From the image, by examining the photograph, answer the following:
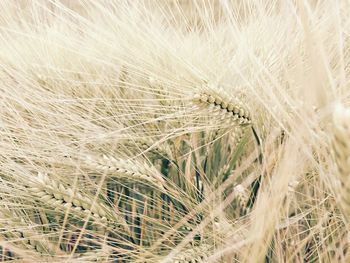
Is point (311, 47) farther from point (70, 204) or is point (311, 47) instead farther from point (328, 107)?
point (70, 204)

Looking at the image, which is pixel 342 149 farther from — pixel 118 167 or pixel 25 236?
pixel 25 236

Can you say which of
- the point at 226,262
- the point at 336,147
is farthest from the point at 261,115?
the point at 336,147

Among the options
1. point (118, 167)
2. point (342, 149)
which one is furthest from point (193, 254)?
point (342, 149)

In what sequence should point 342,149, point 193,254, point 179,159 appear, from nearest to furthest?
point 342,149
point 193,254
point 179,159

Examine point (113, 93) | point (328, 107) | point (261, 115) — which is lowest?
point (328, 107)

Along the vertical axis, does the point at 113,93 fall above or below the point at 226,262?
above

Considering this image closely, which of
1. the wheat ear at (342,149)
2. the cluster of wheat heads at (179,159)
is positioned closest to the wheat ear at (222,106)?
the cluster of wheat heads at (179,159)

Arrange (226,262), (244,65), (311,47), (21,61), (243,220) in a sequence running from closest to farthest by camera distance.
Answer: (311,47)
(226,262)
(243,220)
(244,65)
(21,61)
